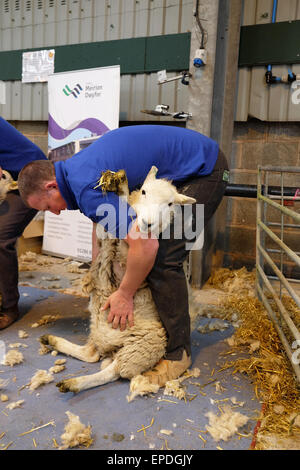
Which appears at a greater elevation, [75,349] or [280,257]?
[280,257]

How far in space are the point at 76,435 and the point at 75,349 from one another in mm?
721

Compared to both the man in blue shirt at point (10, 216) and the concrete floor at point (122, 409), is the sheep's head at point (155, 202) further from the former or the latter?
the man in blue shirt at point (10, 216)

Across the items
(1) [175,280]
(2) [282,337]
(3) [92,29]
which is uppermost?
(3) [92,29]

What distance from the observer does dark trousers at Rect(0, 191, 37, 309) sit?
2.86m

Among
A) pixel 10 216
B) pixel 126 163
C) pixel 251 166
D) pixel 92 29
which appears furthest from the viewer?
pixel 92 29

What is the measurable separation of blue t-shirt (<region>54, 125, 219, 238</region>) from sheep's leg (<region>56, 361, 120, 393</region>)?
2.43 ft

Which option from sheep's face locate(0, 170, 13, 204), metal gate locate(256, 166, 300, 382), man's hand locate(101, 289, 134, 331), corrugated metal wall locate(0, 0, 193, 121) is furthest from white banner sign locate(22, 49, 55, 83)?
man's hand locate(101, 289, 134, 331)

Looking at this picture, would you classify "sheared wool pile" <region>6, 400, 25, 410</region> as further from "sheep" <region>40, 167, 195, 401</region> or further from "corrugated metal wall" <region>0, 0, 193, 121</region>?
"corrugated metal wall" <region>0, 0, 193, 121</region>

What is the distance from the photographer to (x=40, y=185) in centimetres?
201

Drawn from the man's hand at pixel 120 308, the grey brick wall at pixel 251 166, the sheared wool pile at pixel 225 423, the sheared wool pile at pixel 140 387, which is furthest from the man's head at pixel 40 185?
the grey brick wall at pixel 251 166

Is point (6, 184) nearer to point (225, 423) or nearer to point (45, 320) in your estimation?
point (45, 320)

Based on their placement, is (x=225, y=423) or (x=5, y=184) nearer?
(x=225, y=423)

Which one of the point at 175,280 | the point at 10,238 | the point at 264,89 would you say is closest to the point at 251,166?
the point at 264,89
